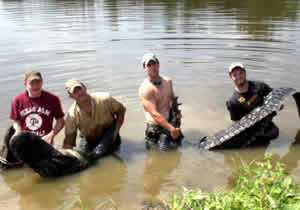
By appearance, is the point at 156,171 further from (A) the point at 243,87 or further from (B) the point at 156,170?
(A) the point at 243,87

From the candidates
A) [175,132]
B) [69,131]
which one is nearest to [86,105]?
[69,131]

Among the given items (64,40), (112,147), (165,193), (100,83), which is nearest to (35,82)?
(112,147)

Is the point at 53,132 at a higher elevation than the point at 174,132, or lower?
higher

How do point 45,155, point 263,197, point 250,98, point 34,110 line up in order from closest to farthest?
point 263,197, point 45,155, point 34,110, point 250,98

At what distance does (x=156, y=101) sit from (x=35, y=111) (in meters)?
1.81

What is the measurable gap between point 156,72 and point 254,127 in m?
1.70

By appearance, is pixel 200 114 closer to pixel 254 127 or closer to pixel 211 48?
pixel 254 127

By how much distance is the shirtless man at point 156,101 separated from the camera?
477 centimetres

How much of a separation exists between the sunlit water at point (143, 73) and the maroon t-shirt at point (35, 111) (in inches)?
29.3

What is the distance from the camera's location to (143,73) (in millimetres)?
9008

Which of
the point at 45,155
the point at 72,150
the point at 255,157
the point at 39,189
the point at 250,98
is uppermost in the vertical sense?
the point at 250,98

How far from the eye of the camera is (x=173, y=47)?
11.7m

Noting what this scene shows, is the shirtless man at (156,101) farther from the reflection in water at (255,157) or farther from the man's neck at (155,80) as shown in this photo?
the reflection in water at (255,157)

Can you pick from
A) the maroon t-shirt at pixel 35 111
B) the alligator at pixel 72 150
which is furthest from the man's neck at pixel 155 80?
the maroon t-shirt at pixel 35 111
